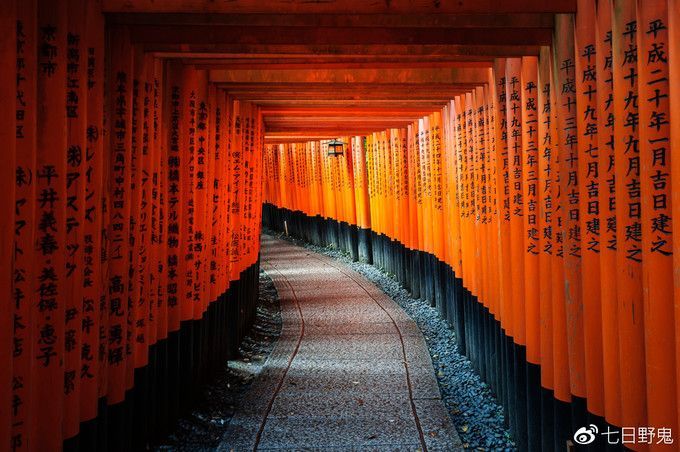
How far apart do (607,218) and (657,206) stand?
0.51 metres

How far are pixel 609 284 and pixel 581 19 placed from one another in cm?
154

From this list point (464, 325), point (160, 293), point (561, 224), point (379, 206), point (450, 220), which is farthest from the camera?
point (379, 206)

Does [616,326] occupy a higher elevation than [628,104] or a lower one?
lower

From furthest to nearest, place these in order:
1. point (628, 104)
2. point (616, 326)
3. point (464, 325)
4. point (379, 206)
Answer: point (379, 206)
point (464, 325)
point (616, 326)
point (628, 104)

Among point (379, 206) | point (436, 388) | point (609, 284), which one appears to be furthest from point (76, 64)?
point (379, 206)

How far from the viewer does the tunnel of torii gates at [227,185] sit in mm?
2891

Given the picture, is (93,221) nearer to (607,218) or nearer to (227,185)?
(607,218)

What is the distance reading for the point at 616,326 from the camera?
10.7ft

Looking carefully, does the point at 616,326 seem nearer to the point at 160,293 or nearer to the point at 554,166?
the point at 554,166

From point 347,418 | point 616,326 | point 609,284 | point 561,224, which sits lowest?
point 347,418

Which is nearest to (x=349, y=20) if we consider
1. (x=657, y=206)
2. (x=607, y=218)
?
(x=607, y=218)

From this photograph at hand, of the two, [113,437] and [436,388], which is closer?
[113,437]

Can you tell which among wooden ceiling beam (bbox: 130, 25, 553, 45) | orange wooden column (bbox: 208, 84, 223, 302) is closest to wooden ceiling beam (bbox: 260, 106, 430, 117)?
orange wooden column (bbox: 208, 84, 223, 302)

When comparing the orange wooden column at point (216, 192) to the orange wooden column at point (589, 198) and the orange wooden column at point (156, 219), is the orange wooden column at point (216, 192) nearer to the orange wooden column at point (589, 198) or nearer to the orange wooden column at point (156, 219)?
the orange wooden column at point (156, 219)
